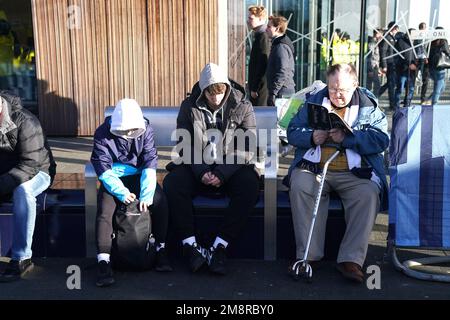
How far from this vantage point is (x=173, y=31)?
8.11 meters

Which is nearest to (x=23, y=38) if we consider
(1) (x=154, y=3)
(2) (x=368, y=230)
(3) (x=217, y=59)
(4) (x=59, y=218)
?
(1) (x=154, y=3)

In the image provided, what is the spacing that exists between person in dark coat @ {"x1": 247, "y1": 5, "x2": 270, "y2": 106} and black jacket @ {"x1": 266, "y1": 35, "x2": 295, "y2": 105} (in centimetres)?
31

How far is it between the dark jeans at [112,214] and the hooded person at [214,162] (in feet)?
0.30

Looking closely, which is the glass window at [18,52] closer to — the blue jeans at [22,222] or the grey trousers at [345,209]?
the blue jeans at [22,222]

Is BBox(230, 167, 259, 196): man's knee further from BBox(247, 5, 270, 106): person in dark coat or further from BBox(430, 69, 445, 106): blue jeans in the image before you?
BBox(430, 69, 445, 106): blue jeans

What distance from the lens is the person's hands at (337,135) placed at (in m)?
4.07

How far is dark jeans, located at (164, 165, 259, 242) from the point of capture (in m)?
4.22

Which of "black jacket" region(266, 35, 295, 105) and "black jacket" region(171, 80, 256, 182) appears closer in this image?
"black jacket" region(171, 80, 256, 182)

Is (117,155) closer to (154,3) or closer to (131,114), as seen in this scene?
(131,114)

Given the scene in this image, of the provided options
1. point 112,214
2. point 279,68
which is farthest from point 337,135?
point 279,68

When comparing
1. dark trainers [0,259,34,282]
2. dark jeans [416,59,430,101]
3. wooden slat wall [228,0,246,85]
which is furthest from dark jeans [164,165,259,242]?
dark jeans [416,59,430,101]

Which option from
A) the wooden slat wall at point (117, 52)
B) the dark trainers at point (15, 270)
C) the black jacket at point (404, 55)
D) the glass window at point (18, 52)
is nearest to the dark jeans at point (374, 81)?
the black jacket at point (404, 55)

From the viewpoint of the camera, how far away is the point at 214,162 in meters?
4.39

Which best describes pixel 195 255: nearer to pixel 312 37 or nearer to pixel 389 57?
pixel 312 37
